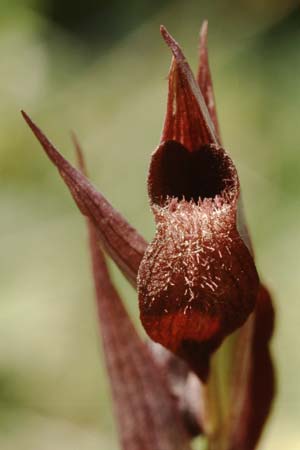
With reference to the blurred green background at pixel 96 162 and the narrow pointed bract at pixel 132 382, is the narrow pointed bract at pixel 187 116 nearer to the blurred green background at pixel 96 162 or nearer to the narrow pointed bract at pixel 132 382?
the narrow pointed bract at pixel 132 382

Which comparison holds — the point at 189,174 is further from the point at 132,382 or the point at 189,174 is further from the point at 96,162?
the point at 96,162

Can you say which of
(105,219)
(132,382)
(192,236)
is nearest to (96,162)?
(132,382)

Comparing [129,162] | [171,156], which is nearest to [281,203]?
[129,162]

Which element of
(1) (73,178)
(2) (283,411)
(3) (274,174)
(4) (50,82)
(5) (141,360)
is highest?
(4) (50,82)

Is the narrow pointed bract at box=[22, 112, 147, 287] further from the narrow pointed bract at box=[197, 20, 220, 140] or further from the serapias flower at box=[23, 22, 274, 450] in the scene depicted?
the narrow pointed bract at box=[197, 20, 220, 140]

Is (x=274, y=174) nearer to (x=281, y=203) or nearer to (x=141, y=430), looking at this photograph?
(x=281, y=203)

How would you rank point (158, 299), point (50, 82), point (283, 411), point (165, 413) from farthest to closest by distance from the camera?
point (50, 82), point (283, 411), point (165, 413), point (158, 299)

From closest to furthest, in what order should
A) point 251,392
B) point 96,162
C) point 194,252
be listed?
1. point 194,252
2. point 251,392
3. point 96,162

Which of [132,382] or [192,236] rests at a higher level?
[192,236]
